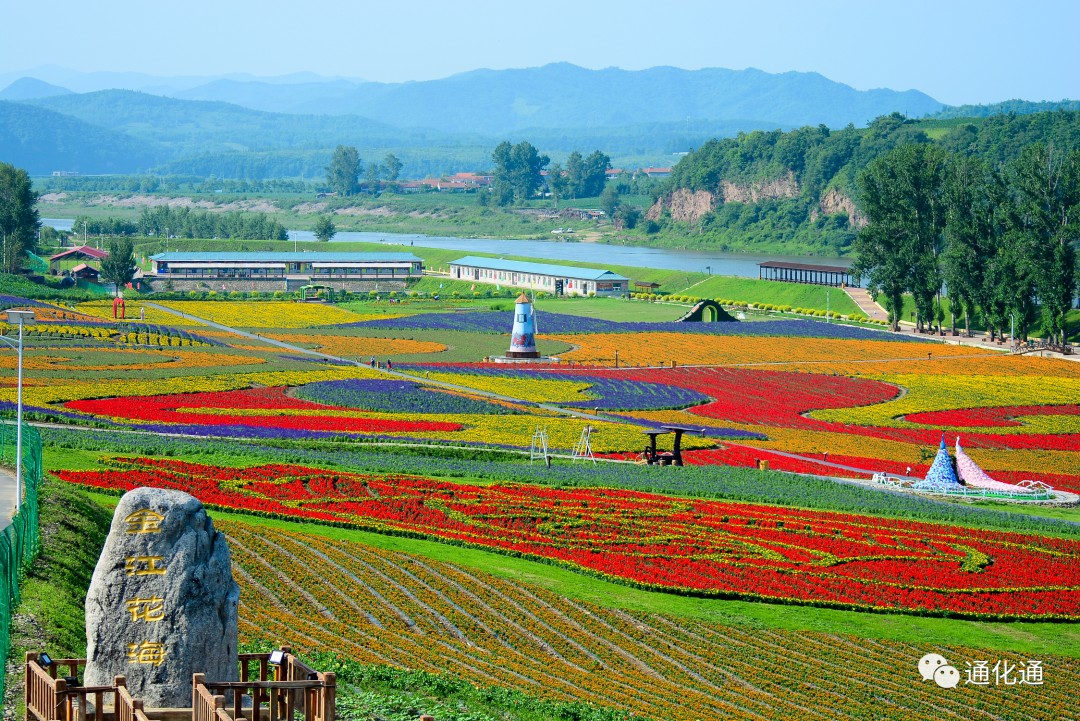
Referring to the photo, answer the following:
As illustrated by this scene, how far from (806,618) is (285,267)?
404ft

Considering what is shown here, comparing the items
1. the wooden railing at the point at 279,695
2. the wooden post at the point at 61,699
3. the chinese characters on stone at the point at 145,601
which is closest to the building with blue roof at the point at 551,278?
the wooden railing at the point at 279,695

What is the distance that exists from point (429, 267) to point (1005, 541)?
142 m

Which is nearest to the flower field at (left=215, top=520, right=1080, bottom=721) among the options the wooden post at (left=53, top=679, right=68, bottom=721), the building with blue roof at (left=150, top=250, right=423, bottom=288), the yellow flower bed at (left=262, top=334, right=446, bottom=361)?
the wooden post at (left=53, top=679, right=68, bottom=721)

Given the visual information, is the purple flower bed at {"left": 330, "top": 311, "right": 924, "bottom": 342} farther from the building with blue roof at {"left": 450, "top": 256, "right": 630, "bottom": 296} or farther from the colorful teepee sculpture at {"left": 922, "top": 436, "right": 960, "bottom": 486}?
the colorful teepee sculpture at {"left": 922, "top": 436, "right": 960, "bottom": 486}

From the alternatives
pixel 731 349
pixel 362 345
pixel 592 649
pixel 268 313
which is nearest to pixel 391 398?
pixel 362 345

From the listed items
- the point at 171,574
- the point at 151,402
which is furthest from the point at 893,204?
the point at 171,574

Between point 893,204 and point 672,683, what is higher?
point 893,204

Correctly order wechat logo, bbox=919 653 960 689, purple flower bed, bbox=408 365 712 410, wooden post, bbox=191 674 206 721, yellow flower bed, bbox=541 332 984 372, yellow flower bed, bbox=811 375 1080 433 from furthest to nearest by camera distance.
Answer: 1. yellow flower bed, bbox=541 332 984 372
2. purple flower bed, bbox=408 365 712 410
3. yellow flower bed, bbox=811 375 1080 433
4. wechat logo, bbox=919 653 960 689
5. wooden post, bbox=191 674 206 721

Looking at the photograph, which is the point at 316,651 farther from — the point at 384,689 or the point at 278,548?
the point at 278,548

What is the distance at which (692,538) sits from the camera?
1373 inches

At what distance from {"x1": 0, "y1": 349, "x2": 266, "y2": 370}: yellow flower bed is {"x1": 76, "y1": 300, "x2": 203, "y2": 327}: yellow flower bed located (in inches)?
919

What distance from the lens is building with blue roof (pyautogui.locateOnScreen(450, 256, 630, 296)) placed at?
5404 inches

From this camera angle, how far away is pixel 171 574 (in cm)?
1574

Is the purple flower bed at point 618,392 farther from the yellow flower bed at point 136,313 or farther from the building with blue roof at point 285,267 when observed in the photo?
the building with blue roof at point 285,267
